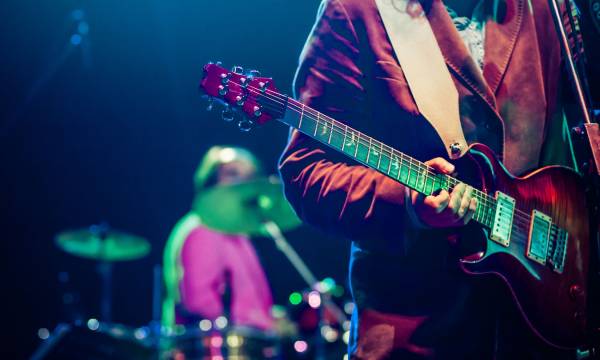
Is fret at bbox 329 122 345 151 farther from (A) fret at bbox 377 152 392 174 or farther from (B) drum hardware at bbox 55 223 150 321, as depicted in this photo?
(B) drum hardware at bbox 55 223 150 321

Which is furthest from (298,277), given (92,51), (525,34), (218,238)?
(525,34)

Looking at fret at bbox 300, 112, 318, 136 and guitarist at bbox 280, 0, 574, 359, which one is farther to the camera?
guitarist at bbox 280, 0, 574, 359

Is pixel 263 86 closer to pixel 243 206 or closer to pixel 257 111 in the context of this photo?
pixel 257 111

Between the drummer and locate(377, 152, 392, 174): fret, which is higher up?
locate(377, 152, 392, 174): fret

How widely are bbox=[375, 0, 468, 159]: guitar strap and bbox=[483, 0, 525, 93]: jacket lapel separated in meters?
0.23

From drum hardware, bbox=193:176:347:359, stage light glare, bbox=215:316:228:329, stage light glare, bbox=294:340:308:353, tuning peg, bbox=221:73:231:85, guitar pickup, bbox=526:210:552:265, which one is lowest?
stage light glare, bbox=294:340:308:353

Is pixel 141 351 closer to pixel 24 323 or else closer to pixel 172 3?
pixel 24 323

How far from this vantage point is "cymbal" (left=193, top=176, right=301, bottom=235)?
5145 millimetres

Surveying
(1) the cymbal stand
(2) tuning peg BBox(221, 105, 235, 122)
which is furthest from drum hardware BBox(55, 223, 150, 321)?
(2) tuning peg BBox(221, 105, 235, 122)

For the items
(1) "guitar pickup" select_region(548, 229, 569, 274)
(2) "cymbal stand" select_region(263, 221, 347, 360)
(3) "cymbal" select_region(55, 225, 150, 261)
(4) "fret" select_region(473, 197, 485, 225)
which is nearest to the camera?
(4) "fret" select_region(473, 197, 485, 225)

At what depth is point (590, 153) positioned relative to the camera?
205 cm

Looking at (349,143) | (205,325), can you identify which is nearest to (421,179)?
(349,143)

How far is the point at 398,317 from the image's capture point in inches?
76.0

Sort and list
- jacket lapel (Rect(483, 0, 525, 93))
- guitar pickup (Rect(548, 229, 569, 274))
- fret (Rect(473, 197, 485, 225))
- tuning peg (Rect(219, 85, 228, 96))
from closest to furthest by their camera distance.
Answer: tuning peg (Rect(219, 85, 228, 96)) → fret (Rect(473, 197, 485, 225)) → guitar pickup (Rect(548, 229, 569, 274)) → jacket lapel (Rect(483, 0, 525, 93))
